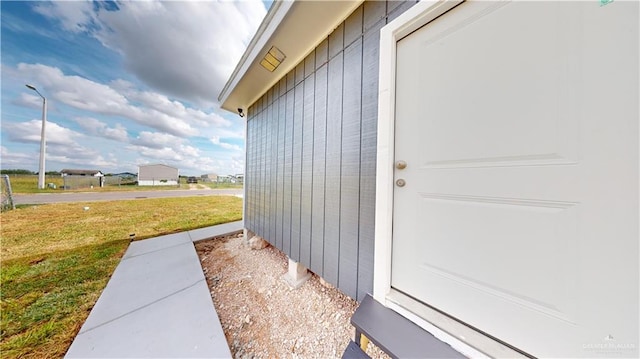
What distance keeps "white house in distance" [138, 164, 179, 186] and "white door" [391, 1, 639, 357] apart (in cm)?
2388

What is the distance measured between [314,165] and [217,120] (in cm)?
1337

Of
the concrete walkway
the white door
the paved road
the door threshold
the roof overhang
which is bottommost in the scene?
the concrete walkway

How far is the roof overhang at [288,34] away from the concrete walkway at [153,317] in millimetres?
2353

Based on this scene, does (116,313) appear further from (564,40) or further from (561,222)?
(564,40)

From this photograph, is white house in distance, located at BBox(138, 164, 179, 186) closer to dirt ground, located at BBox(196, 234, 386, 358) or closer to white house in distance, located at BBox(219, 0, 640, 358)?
dirt ground, located at BBox(196, 234, 386, 358)

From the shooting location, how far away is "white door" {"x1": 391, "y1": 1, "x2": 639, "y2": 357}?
2.02 ft

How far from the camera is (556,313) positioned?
70 centimetres

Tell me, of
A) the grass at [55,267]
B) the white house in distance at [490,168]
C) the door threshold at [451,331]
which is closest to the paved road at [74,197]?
the grass at [55,267]

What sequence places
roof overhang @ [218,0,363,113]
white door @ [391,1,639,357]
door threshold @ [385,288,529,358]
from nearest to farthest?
white door @ [391,1,639,357], door threshold @ [385,288,529,358], roof overhang @ [218,0,363,113]

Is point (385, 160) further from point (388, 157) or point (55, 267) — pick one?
point (55, 267)

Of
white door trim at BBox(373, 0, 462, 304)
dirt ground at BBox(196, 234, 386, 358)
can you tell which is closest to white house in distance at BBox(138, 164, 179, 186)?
dirt ground at BBox(196, 234, 386, 358)

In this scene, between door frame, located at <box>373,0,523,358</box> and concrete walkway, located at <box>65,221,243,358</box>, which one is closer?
door frame, located at <box>373,0,523,358</box>

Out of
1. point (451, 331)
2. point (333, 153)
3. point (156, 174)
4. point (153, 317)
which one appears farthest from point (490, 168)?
point (156, 174)

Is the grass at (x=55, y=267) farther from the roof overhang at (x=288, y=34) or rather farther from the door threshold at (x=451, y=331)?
the roof overhang at (x=288, y=34)
